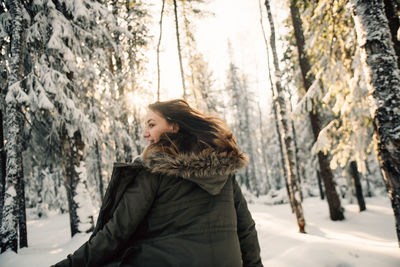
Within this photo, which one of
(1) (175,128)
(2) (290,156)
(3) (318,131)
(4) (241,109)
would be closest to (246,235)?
(1) (175,128)

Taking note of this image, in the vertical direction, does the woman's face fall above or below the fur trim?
above

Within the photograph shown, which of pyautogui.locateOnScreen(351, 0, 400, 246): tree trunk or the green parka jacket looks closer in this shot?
the green parka jacket

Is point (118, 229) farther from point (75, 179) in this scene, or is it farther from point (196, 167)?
point (75, 179)

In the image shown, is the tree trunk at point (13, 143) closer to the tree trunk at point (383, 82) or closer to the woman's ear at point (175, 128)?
the woman's ear at point (175, 128)

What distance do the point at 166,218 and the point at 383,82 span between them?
376cm

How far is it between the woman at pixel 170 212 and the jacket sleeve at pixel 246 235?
31 centimetres

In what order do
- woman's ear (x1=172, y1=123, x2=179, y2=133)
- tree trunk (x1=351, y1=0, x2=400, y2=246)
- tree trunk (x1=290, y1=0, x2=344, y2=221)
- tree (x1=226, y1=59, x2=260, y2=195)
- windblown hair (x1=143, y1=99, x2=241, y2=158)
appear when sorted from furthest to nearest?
tree (x1=226, y1=59, x2=260, y2=195)
tree trunk (x1=290, y1=0, x2=344, y2=221)
tree trunk (x1=351, y1=0, x2=400, y2=246)
woman's ear (x1=172, y1=123, x2=179, y2=133)
windblown hair (x1=143, y1=99, x2=241, y2=158)

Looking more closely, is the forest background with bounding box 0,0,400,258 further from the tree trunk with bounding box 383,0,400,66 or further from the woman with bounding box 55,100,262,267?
the woman with bounding box 55,100,262,267

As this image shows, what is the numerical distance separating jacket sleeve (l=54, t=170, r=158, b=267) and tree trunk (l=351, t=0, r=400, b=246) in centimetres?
359

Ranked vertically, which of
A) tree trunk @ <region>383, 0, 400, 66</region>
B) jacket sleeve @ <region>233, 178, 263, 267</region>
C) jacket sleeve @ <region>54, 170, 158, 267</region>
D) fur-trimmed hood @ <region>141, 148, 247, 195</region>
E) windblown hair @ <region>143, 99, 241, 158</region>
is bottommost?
jacket sleeve @ <region>233, 178, 263, 267</region>

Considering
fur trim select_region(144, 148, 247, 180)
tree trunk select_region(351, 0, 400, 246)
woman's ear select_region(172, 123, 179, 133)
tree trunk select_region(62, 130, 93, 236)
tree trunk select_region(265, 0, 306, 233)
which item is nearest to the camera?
fur trim select_region(144, 148, 247, 180)

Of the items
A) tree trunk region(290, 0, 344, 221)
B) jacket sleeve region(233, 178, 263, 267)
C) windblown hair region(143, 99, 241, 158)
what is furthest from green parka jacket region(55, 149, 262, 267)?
tree trunk region(290, 0, 344, 221)

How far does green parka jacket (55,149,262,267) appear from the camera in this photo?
147 centimetres

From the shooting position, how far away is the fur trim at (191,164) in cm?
159
